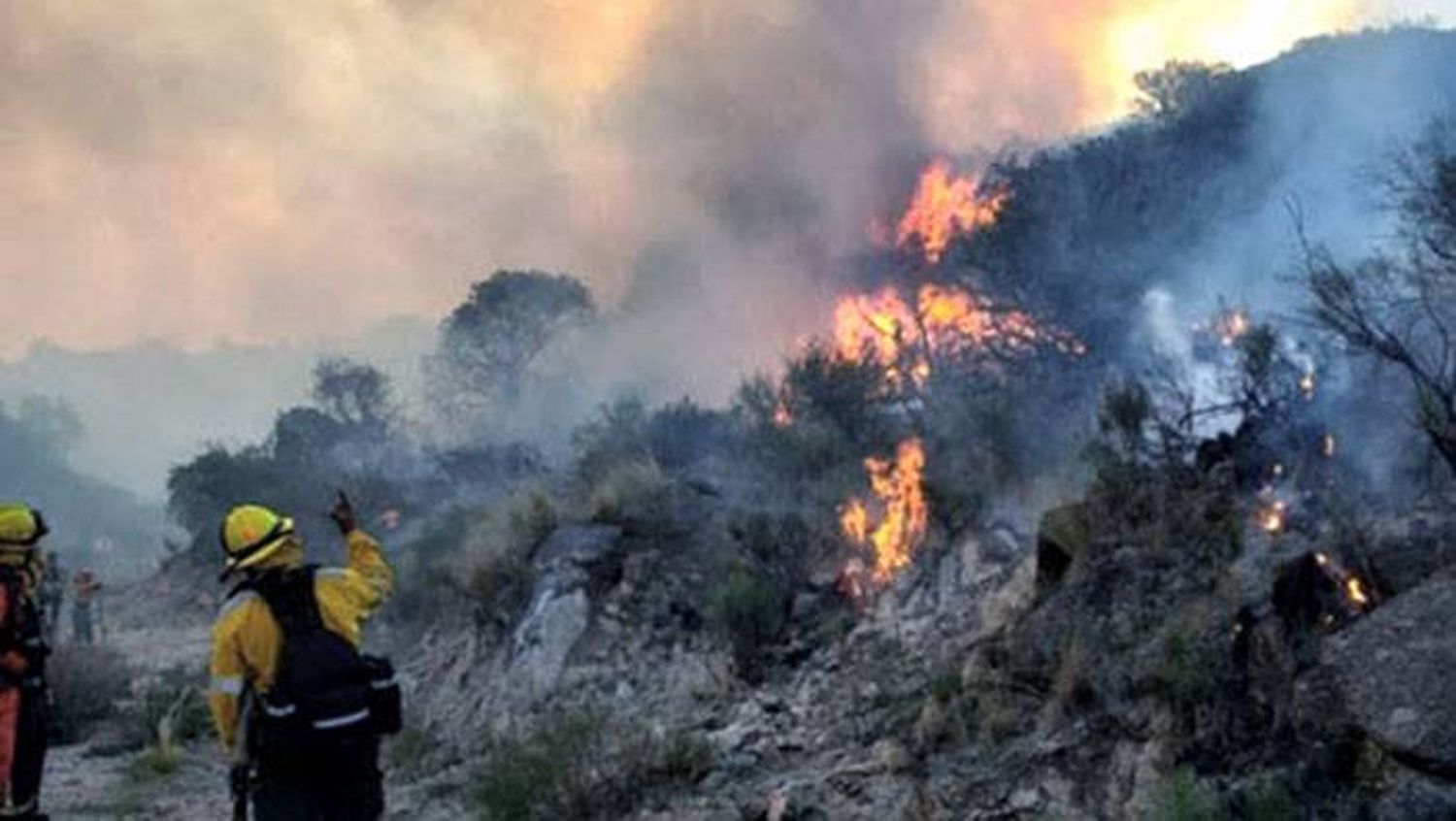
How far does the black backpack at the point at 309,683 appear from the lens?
5.10 m

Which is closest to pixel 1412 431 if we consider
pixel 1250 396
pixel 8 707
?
pixel 1250 396

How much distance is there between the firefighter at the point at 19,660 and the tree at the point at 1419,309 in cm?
855

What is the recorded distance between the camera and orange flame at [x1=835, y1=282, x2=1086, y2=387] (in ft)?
66.8

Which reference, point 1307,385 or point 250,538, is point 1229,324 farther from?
point 250,538

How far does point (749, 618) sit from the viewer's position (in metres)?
11.5

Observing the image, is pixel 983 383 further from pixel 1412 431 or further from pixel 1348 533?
pixel 1348 533

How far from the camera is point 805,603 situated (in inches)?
480

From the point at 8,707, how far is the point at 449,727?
572cm

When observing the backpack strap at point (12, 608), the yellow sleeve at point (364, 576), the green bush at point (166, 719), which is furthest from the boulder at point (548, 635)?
the yellow sleeve at point (364, 576)

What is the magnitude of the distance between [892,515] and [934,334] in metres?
10.8

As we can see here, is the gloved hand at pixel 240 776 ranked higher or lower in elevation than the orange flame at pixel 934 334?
lower

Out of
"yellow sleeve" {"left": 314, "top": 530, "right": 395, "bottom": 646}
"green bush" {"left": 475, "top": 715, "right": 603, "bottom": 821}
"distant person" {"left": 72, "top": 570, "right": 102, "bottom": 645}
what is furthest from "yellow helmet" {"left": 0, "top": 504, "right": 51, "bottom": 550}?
"distant person" {"left": 72, "top": 570, "right": 102, "bottom": 645}

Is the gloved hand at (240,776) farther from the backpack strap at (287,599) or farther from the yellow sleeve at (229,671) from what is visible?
the backpack strap at (287,599)

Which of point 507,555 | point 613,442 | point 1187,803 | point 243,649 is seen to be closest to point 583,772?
point 243,649
